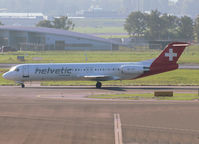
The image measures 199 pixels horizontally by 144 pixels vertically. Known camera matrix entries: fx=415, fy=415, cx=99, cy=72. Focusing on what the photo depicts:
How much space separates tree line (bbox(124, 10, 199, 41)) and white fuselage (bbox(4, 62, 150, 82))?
91936 millimetres

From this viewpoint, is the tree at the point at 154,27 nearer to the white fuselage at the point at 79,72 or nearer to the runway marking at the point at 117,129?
the white fuselage at the point at 79,72

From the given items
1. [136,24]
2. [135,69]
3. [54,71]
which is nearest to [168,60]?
[135,69]

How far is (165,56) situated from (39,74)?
14330 millimetres

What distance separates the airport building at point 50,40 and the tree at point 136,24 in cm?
4111

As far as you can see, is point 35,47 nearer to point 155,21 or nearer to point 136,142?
point 155,21

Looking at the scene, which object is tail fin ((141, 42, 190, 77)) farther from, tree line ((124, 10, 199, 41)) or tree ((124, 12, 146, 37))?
tree ((124, 12, 146, 37))

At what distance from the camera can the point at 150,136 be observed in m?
24.5

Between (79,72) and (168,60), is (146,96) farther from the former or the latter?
(79,72)

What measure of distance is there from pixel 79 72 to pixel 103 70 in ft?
8.93

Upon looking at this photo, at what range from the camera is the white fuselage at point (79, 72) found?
4612cm

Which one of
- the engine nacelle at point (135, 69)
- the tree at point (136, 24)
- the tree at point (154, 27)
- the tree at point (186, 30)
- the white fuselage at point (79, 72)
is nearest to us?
the engine nacelle at point (135, 69)

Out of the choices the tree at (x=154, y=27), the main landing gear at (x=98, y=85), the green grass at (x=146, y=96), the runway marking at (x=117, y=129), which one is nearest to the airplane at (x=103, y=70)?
the main landing gear at (x=98, y=85)

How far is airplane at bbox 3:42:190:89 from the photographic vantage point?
1804 inches

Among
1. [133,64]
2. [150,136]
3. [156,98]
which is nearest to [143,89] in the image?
[133,64]
